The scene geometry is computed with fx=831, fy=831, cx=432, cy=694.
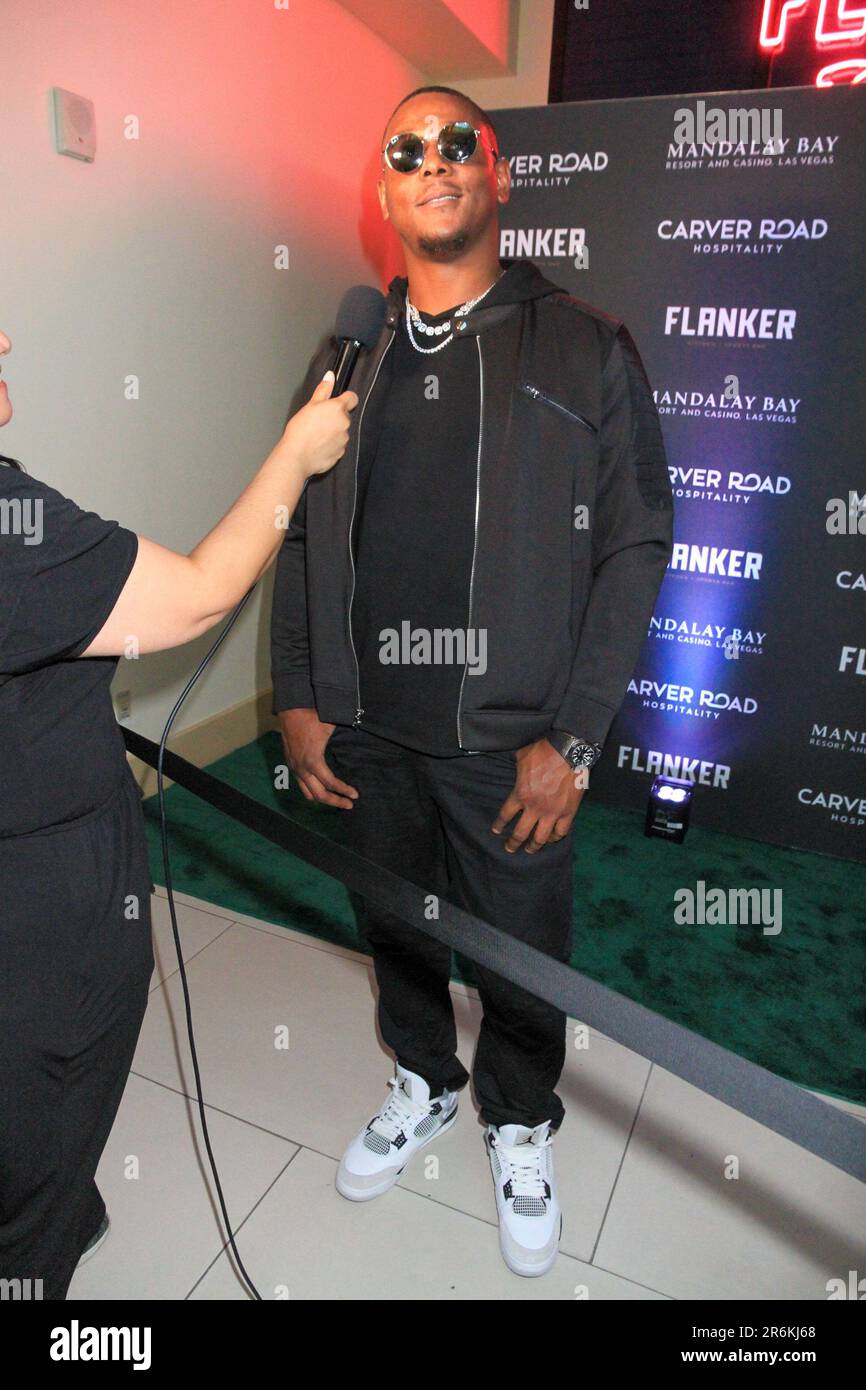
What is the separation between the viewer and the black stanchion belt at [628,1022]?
81 cm

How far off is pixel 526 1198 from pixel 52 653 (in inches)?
52.4

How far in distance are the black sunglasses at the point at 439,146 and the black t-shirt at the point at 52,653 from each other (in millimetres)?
932

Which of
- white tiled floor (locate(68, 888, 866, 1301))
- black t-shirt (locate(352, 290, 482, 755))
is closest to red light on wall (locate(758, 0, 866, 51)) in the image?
black t-shirt (locate(352, 290, 482, 755))

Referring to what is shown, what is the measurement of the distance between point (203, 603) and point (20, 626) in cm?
18

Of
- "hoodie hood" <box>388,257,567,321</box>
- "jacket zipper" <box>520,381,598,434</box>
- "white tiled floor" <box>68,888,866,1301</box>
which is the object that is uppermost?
"hoodie hood" <box>388,257,567,321</box>

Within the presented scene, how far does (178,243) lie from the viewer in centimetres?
281

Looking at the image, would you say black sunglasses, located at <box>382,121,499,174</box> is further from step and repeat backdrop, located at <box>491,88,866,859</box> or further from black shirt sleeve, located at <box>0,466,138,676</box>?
step and repeat backdrop, located at <box>491,88,866,859</box>

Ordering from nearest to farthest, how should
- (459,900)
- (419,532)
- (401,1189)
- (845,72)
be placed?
1. (419,532)
2. (459,900)
3. (401,1189)
4. (845,72)

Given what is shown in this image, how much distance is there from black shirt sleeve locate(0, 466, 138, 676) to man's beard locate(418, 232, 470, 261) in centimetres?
84

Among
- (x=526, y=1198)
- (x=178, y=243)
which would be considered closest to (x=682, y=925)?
(x=526, y=1198)

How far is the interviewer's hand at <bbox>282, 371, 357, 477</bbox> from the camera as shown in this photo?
3.33ft

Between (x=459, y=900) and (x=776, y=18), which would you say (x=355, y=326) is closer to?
(x=459, y=900)

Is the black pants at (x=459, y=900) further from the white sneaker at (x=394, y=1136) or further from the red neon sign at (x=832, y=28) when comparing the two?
the red neon sign at (x=832, y=28)
